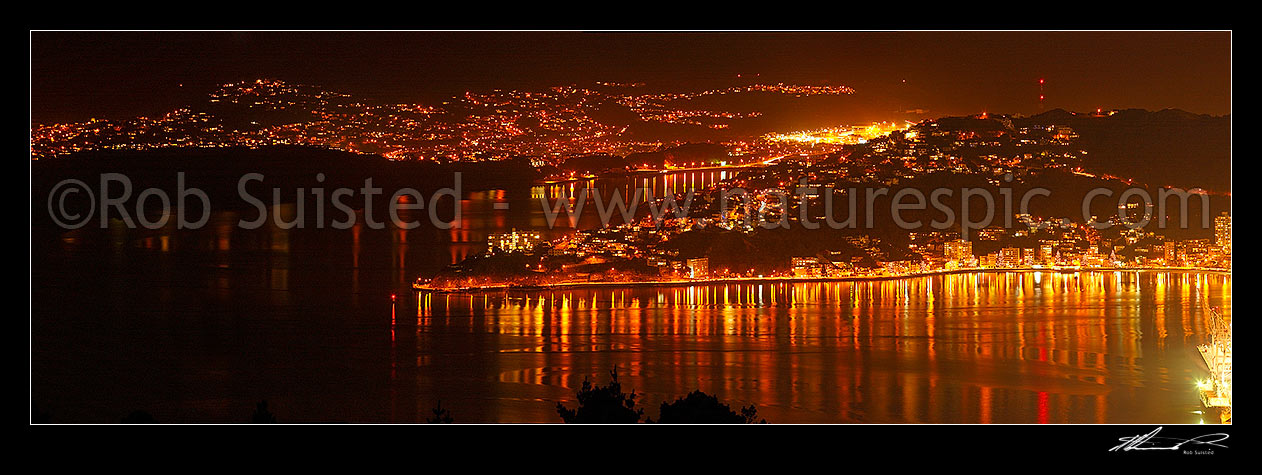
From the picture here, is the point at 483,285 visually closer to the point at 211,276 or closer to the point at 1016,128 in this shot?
the point at 211,276

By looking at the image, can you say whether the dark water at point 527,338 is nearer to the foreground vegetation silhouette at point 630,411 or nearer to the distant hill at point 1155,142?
the distant hill at point 1155,142

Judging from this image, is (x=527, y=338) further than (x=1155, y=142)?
Yes

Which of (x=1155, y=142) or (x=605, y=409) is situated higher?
(x=1155, y=142)
